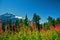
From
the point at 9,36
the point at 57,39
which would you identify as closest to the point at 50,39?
the point at 57,39

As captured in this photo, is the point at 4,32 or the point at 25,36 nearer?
the point at 25,36

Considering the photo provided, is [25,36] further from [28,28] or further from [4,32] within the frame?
[4,32]

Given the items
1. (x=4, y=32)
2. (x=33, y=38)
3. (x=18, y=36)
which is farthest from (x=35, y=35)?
(x=4, y=32)

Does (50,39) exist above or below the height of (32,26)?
below

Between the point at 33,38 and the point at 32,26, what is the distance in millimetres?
289

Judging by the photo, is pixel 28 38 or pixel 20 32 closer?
pixel 28 38

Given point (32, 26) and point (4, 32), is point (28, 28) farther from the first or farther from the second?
point (4, 32)

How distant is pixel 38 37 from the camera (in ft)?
16.3

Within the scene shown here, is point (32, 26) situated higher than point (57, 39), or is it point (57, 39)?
point (32, 26)

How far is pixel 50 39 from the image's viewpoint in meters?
5.00

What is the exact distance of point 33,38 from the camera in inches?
197

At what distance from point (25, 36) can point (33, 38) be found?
0.74ft

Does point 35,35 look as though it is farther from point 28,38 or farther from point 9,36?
point 9,36

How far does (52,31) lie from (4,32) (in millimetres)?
1249
